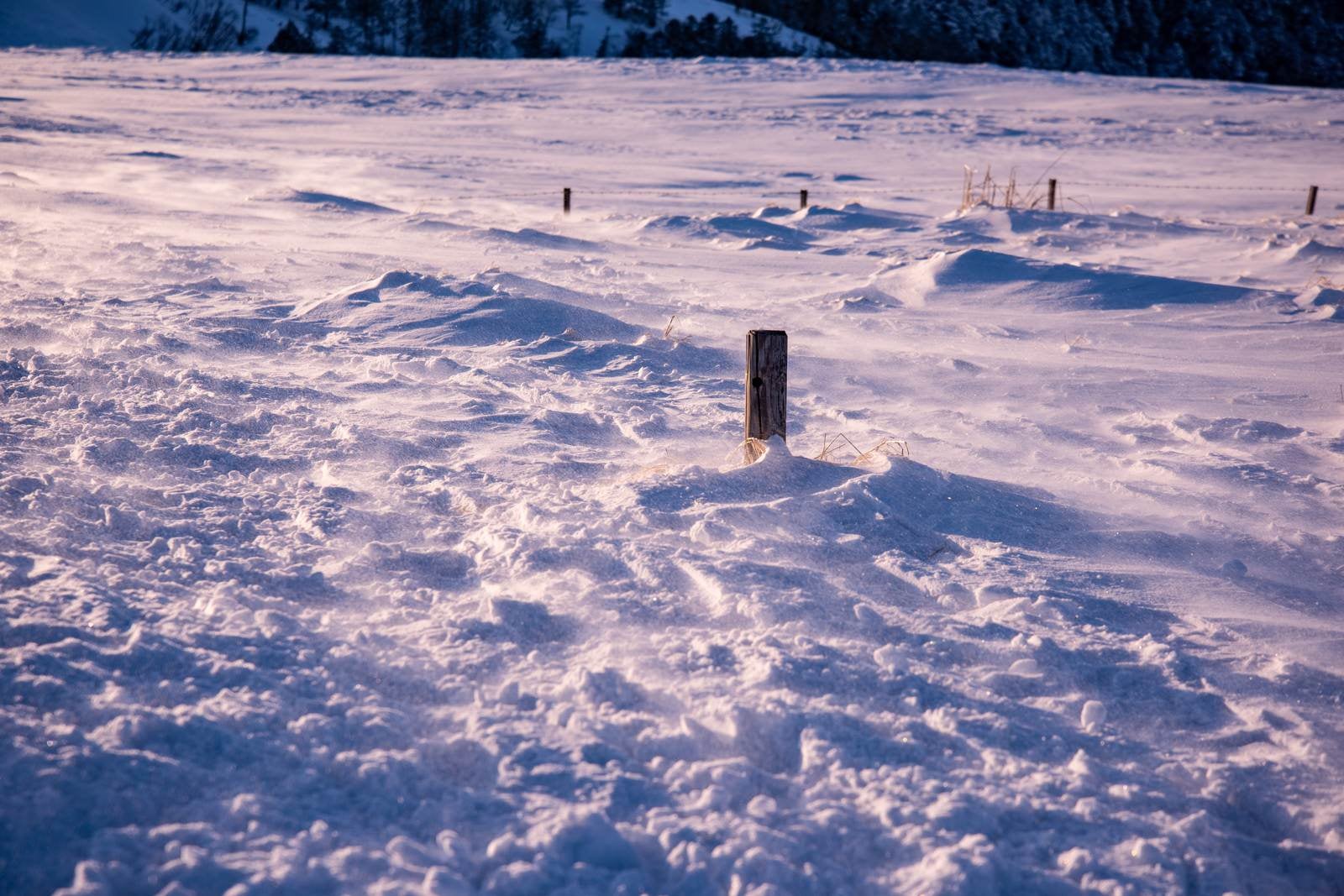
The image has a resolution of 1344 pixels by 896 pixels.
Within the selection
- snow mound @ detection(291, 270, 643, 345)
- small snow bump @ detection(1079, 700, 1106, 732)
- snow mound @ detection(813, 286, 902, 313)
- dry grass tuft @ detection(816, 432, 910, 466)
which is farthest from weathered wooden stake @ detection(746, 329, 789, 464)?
snow mound @ detection(813, 286, 902, 313)

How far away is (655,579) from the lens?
3080 millimetres

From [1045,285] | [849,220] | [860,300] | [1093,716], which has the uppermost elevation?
[849,220]

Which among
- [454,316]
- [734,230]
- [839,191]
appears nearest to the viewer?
[454,316]

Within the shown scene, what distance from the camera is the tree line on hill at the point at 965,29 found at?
5162cm

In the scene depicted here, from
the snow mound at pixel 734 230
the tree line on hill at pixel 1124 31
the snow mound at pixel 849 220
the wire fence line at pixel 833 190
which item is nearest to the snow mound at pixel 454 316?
the snow mound at pixel 734 230

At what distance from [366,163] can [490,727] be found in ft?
51.6

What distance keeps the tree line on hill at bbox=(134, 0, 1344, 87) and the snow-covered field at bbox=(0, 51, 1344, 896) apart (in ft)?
149

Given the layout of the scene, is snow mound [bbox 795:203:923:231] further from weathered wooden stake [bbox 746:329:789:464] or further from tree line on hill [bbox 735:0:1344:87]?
tree line on hill [bbox 735:0:1344:87]

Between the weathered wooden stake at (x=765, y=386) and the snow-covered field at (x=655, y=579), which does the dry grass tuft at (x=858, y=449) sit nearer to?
the snow-covered field at (x=655, y=579)

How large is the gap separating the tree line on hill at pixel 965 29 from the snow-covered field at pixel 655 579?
45311mm

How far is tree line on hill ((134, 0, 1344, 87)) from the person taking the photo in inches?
2032

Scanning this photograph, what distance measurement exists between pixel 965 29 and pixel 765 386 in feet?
212

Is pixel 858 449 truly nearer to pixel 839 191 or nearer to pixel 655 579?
pixel 655 579

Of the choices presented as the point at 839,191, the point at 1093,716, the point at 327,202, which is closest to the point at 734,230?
the point at 839,191
